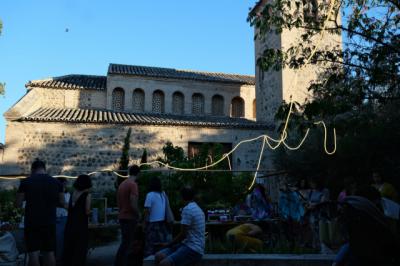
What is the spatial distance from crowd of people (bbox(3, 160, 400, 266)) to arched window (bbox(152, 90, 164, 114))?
13732 millimetres

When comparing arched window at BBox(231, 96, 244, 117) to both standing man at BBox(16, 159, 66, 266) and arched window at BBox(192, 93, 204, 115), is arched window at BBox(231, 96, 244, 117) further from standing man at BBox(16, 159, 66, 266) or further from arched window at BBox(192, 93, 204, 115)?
standing man at BBox(16, 159, 66, 266)

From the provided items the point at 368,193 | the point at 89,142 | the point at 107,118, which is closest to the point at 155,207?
the point at 368,193

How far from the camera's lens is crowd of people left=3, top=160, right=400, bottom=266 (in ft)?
9.77

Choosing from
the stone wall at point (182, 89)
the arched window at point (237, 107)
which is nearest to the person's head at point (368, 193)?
the stone wall at point (182, 89)

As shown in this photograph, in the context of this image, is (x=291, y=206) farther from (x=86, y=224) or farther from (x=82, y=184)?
(x=82, y=184)

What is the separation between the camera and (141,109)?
2019 cm

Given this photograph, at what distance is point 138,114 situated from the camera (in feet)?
60.6

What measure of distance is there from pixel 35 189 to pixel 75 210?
71cm

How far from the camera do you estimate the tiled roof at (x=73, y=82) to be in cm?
1819

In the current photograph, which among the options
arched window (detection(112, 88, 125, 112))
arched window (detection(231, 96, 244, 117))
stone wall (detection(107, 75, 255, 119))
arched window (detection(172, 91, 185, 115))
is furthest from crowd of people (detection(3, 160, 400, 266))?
arched window (detection(231, 96, 244, 117))

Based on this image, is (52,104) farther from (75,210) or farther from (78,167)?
(75,210)

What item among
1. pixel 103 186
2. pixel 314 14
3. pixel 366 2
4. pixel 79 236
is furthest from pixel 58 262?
pixel 103 186

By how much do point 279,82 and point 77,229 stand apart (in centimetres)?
1401

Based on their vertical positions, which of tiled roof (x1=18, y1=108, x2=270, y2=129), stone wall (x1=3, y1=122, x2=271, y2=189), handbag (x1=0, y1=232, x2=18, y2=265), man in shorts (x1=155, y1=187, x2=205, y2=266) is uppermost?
tiled roof (x1=18, y1=108, x2=270, y2=129)
